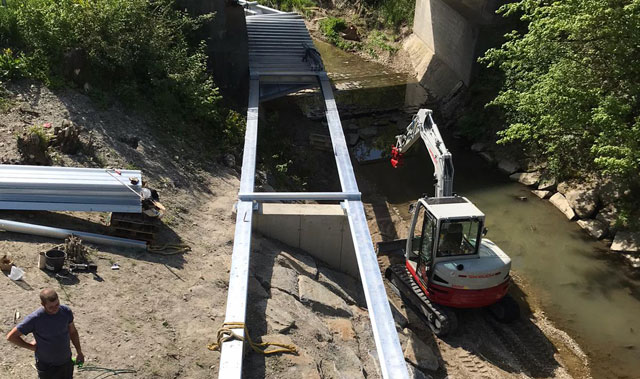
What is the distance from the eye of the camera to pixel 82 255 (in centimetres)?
829

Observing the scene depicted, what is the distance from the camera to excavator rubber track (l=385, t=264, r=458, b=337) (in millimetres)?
10852

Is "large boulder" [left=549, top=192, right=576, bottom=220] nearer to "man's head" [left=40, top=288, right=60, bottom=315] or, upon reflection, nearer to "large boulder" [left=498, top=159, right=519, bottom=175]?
"large boulder" [left=498, top=159, right=519, bottom=175]

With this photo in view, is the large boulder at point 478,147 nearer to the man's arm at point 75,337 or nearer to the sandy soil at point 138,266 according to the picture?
the sandy soil at point 138,266

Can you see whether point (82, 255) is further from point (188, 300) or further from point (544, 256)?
point (544, 256)

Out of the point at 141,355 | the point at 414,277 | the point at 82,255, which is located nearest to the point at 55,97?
the point at 82,255

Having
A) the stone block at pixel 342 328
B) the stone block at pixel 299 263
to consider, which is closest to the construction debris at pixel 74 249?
the stone block at pixel 299 263

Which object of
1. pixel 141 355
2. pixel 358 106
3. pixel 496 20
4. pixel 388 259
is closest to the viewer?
pixel 141 355

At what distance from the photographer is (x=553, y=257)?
45.6ft

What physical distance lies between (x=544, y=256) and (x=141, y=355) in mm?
10766

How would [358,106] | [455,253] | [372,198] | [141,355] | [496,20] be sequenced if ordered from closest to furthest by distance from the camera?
[141,355]
[455,253]
[372,198]
[496,20]
[358,106]

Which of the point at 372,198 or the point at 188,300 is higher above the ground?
the point at 188,300

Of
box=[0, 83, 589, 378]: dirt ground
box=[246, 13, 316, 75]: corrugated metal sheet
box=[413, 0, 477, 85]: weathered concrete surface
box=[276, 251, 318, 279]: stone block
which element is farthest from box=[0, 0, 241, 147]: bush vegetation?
box=[413, 0, 477, 85]: weathered concrete surface

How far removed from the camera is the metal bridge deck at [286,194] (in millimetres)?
7297

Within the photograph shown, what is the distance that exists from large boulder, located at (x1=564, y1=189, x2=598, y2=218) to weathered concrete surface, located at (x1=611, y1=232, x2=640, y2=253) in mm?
1271
